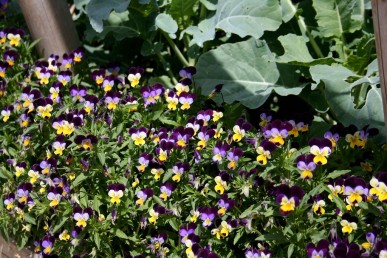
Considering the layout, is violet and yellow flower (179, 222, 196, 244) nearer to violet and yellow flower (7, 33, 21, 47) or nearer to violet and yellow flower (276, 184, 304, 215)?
violet and yellow flower (276, 184, 304, 215)

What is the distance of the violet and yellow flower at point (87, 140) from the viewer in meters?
3.07

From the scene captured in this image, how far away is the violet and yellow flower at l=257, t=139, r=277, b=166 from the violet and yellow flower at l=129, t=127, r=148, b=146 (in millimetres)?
604

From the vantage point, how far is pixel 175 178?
113 inches

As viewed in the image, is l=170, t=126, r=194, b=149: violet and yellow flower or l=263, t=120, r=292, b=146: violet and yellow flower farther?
l=170, t=126, r=194, b=149: violet and yellow flower

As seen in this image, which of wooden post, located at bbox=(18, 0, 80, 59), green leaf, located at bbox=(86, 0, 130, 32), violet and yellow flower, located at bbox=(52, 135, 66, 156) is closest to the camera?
→ violet and yellow flower, located at bbox=(52, 135, 66, 156)

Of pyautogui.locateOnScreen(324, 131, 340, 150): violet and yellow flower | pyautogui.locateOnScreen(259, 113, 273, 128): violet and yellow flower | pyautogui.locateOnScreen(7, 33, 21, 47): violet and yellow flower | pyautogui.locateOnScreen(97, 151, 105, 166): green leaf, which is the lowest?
pyautogui.locateOnScreen(259, 113, 273, 128): violet and yellow flower

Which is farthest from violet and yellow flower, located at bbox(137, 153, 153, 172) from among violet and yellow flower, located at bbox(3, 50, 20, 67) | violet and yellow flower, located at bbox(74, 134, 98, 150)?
violet and yellow flower, located at bbox(3, 50, 20, 67)

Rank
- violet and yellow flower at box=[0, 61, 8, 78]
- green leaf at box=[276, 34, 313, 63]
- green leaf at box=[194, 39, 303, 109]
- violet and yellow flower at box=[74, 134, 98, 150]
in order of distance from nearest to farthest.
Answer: violet and yellow flower at box=[74, 134, 98, 150] → green leaf at box=[276, 34, 313, 63] → green leaf at box=[194, 39, 303, 109] → violet and yellow flower at box=[0, 61, 8, 78]

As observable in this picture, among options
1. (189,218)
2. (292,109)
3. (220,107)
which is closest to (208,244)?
(189,218)

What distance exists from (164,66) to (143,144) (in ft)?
3.17

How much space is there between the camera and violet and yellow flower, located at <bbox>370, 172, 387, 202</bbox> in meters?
2.42

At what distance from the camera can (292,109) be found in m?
3.84

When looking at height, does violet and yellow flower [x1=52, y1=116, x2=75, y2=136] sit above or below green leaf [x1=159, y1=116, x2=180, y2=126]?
above

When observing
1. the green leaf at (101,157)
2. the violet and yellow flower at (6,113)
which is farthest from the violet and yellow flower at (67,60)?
the green leaf at (101,157)
